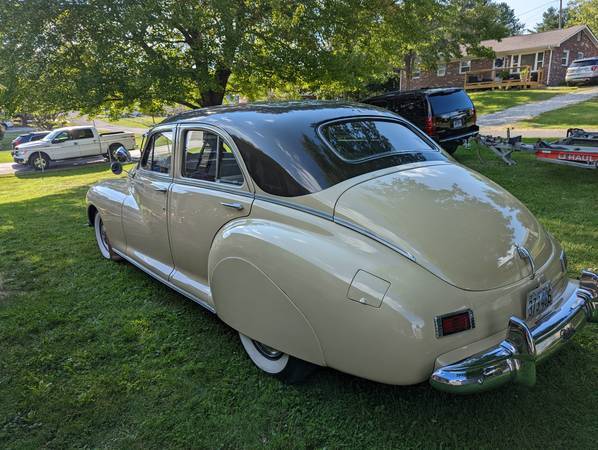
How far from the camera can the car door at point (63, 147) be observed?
60.3ft

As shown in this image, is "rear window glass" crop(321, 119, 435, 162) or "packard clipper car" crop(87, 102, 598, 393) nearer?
"packard clipper car" crop(87, 102, 598, 393)

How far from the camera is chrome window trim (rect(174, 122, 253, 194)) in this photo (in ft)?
9.24

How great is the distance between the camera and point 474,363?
6.38 feet

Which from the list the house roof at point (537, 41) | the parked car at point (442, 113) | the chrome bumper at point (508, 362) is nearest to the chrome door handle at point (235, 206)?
the chrome bumper at point (508, 362)

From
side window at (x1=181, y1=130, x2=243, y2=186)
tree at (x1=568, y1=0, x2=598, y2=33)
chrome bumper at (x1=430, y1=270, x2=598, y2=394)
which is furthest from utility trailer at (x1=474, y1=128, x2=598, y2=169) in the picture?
tree at (x1=568, y1=0, x2=598, y2=33)

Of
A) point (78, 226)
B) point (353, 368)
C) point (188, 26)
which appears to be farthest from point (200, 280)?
point (188, 26)

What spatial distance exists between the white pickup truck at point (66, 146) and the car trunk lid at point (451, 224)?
17.8 m

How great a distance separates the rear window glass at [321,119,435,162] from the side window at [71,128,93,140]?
18906 millimetres

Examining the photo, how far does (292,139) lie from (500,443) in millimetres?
2030

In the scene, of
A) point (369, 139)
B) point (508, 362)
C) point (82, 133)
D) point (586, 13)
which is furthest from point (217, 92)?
point (586, 13)

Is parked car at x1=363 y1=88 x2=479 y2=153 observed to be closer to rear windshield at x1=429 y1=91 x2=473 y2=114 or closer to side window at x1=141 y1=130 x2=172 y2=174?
rear windshield at x1=429 y1=91 x2=473 y2=114

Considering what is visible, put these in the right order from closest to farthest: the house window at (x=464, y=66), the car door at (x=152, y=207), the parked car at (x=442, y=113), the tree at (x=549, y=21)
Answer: the car door at (x=152, y=207) → the parked car at (x=442, y=113) → the house window at (x=464, y=66) → the tree at (x=549, y=21)

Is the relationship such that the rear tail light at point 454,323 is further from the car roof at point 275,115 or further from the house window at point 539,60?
the house window at point 539,60

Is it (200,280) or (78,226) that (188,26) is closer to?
(78,226)
